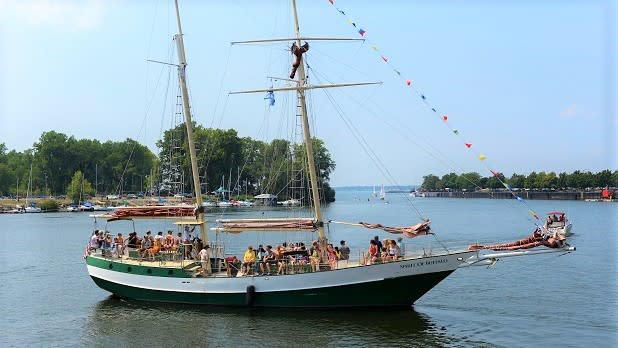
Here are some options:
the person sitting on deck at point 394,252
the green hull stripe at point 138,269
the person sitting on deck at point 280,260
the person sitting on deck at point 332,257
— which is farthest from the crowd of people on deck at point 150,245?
the person sitting on deck at point 394,252

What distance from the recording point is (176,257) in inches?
1390

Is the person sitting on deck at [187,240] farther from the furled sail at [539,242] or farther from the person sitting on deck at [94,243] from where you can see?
the furled sail at [539,242]

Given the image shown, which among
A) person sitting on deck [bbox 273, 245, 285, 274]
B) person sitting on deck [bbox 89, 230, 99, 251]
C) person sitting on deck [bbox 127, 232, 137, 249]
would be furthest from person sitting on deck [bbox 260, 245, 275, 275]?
person sitting on deck [bbox 89, 230, 99, 251]

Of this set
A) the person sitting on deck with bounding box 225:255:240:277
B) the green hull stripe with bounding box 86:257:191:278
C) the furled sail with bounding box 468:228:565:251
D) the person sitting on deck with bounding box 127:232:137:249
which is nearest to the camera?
the furled sail with bounding box 468:228:565:251

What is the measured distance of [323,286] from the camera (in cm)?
3169

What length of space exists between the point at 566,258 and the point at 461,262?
25.0 metres

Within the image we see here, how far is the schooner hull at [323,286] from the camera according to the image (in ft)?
102

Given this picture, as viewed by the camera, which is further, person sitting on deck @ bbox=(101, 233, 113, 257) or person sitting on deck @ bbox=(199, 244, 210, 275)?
person sitting on deck @ bbox=(101, 233, 113, 257)

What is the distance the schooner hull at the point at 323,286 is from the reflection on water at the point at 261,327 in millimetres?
464

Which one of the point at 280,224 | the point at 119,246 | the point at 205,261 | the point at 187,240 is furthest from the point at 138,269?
the point at 280,224

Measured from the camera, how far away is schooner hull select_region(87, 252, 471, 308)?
31062 mm

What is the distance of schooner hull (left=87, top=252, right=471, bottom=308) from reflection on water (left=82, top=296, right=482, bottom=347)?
464 millimetres

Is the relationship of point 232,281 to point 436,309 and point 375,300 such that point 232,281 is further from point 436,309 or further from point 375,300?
point 436,309

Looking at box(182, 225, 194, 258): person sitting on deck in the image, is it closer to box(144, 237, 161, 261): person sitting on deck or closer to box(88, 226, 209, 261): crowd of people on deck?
box(88, 226, 209, 261): crowd of people on deck
